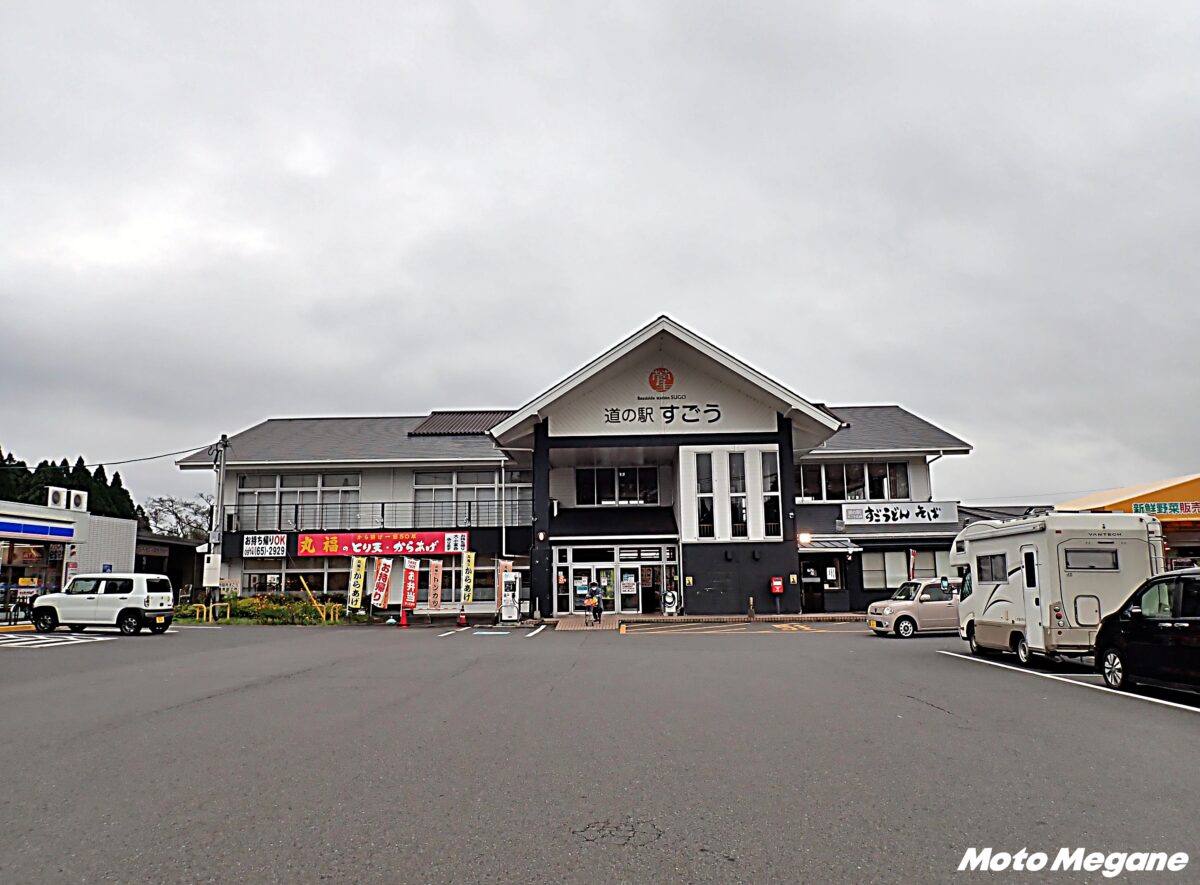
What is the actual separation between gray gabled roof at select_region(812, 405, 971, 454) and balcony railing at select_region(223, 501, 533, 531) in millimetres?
11747

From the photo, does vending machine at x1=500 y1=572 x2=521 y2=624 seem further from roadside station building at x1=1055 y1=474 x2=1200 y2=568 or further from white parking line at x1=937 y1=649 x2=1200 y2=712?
roadside station building at x1=1055 y1=474 x2=1200 y2=568

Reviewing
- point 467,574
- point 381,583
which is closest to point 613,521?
point 467,574

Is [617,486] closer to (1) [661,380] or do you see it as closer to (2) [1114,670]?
(1) [661,380]

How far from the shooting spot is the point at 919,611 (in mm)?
20188

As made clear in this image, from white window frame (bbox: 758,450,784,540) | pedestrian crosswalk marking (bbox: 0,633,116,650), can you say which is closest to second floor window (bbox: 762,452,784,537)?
white window frame (bbox: 758,450,784,540)

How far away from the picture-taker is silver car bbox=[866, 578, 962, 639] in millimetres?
20078

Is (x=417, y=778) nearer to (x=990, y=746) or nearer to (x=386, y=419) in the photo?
(x=990, y=746)

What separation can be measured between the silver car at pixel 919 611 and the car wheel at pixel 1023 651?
21.4 feet

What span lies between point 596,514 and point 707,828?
25.5 meters

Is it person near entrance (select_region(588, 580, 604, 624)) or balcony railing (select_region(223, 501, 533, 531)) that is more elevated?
balcony railing (select_region(223, 501, 533, 531))

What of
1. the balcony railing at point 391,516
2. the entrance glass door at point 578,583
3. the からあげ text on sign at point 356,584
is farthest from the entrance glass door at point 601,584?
the からあげ text on sign at point 356,584

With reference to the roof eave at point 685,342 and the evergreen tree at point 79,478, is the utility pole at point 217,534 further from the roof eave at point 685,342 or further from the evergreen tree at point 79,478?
the evergreen tree at point 79,478

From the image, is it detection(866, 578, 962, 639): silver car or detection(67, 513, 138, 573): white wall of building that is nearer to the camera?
detection(866, 578, 962, 639): silver car

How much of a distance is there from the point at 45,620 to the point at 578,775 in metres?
21.4
